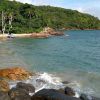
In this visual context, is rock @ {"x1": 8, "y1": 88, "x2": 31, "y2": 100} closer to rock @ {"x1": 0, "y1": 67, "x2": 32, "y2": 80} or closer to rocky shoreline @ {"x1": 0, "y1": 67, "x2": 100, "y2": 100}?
rocky shoreline @ {"x1": 0, "y1": 67, "x2": 100, "y2": 100}

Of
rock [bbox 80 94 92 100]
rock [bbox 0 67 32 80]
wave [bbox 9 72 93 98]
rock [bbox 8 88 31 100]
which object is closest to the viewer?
rock [bbox 8 88 31 100]

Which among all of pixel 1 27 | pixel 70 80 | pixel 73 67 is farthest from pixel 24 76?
pixel 1 27

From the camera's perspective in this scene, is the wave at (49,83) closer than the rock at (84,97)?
No

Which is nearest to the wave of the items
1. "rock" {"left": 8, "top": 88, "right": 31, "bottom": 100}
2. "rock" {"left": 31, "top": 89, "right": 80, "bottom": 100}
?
"rock" {"left": 8, "top": 88, "right": 31, "bottom": 100}

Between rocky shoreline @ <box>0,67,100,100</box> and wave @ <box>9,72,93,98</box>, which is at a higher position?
rocky shoreline @ <box>0,67,100,100</box>

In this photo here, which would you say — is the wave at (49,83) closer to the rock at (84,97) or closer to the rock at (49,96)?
the rock at (84,97)

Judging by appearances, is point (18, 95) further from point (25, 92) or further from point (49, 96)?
point (49, 96)

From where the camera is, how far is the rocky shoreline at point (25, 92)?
66.7ft

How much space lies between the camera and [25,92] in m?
22.1

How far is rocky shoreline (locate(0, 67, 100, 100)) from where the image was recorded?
20344 mm

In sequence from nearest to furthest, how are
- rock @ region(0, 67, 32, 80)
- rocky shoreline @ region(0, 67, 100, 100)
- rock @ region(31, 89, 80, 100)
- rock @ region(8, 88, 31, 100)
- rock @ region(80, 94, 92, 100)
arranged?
1. rock @ region(31, 89, 80, 100)
2. rocky shoreline @ region(0, 67, 100, 100)
3. rock @ region(8, 88, 31, 100)
4. rock @ region(80, 94, 92, 100)
5. rock @ region(0, 67, 32, 80)

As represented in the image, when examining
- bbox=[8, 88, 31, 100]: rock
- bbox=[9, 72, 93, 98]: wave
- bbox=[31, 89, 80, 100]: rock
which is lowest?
bbox=[9, 72, 93, 98]: wave

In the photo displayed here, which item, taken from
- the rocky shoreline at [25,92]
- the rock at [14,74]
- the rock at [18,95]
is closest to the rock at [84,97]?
the rocky shoreline at [25,92]

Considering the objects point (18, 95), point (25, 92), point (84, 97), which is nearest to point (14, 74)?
point (25, 92)
